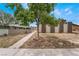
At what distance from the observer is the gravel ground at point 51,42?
858 cm

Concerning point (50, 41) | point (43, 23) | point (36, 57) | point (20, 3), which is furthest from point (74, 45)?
point (20, 3)

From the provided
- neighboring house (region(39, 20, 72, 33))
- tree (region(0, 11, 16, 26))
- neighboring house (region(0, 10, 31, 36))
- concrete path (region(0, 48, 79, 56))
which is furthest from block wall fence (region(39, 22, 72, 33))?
tree (region(0, 11, 16, 26))

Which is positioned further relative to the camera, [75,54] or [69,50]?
[69,50]

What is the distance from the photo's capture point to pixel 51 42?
340 inches

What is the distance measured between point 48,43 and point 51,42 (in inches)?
5.0

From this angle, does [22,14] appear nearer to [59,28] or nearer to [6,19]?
[6,19]

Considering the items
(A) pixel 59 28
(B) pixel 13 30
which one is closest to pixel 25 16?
(B) pixel 13 30

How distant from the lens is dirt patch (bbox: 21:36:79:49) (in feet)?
28.2

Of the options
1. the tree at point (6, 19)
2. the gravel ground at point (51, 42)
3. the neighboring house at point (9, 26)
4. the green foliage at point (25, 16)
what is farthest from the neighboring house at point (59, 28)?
the tree at point (6, 19)

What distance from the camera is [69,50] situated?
8367 mm

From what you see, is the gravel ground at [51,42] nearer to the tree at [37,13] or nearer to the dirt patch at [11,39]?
the dirt patch at [11,39]

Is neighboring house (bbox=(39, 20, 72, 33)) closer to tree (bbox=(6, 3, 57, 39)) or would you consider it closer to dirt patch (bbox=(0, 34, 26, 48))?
tree (bbox=(6, 3, 57, 39))

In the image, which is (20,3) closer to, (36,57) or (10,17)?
(10,17)

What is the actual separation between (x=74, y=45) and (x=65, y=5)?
1.64 meters
